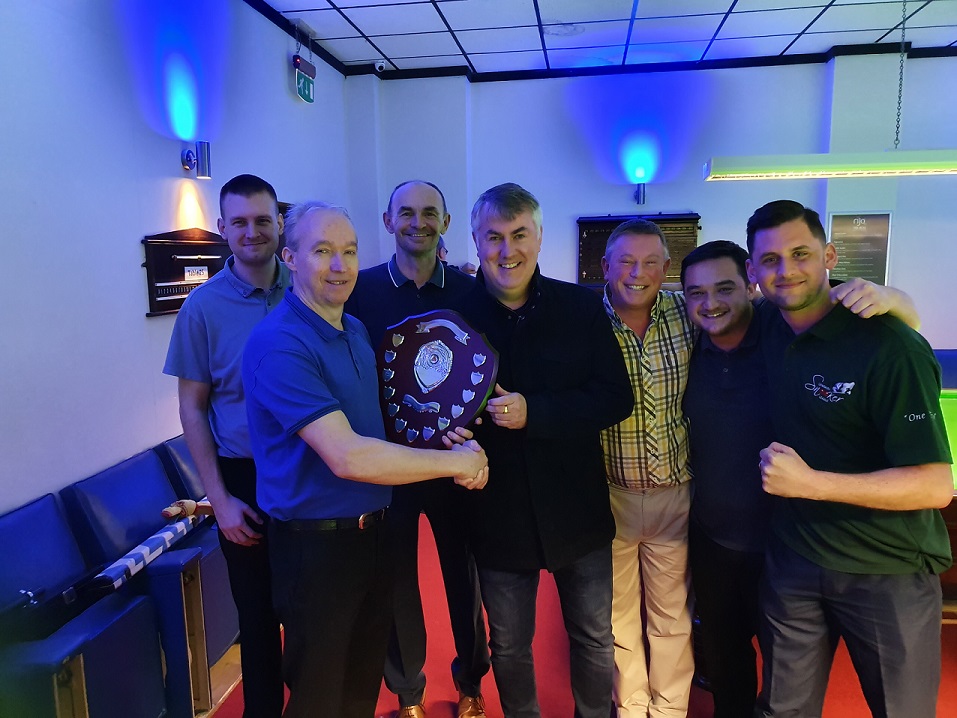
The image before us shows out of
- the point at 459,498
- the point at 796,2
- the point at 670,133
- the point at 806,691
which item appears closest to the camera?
the point at 806,691

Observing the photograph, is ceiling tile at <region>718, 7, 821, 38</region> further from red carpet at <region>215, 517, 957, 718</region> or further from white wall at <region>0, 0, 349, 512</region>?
red carpet at <region>215, 517, 957, 718</region>

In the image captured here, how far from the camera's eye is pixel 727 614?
6.51 ft

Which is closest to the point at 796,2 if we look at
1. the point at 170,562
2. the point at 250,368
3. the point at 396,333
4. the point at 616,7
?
the point at 616,7

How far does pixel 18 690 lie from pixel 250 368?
4.09 ft

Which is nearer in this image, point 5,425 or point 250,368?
point 250,368

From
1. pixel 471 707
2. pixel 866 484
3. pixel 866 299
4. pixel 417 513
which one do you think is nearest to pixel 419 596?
pixel 417 513

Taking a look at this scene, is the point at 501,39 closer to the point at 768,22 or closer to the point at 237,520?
the point at 768,22

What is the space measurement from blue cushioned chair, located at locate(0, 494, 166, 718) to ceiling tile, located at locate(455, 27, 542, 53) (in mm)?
4570

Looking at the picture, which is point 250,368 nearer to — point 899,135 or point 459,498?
point 459,498

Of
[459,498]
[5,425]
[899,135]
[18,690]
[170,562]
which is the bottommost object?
[18,690]

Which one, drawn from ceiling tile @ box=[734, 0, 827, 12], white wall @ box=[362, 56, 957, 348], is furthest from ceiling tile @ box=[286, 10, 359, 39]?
ceiling tile @ box=[734, 0, 827, 12]

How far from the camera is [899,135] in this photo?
18.6 feet

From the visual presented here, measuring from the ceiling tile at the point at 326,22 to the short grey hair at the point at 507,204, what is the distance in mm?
3662

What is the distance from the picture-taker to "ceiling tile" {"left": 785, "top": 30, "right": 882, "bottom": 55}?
5211 millimetres
